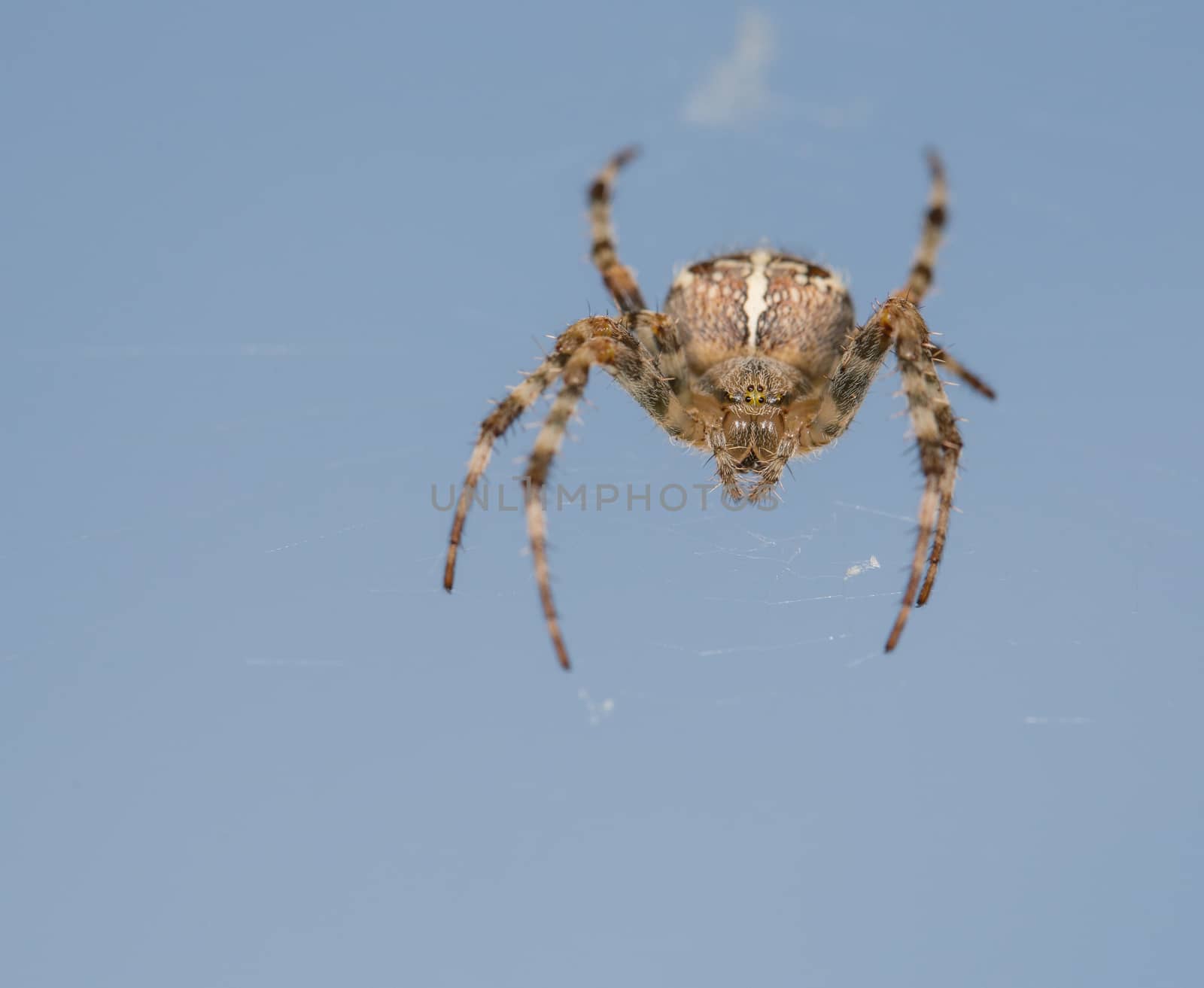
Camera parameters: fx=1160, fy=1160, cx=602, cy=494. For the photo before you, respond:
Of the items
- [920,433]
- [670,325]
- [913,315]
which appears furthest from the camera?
[670,325]

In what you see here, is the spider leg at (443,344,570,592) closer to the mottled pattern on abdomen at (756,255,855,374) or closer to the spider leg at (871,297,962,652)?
the mottled pattern on abdomen at (756,255,855,374)

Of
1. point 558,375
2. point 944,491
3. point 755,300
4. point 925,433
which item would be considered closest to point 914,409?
point 925,433

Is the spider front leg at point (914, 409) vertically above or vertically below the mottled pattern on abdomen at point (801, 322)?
below

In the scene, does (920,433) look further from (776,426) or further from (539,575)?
(539,575)

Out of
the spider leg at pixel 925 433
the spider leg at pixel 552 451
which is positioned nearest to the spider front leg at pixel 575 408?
the spider leg at pixel 552 451

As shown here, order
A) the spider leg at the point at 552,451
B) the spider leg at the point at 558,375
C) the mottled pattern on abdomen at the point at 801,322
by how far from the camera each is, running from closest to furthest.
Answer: the spider leg at the point at 552,451 → the spider leg at the point at 558,375 → the mottled pattern on abdomen at the point at 801,322

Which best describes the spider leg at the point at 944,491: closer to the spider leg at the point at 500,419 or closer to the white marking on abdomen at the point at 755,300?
the white marking on abdomen at the point at 755,300

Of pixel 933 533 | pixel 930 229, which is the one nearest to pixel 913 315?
pixel 930 229

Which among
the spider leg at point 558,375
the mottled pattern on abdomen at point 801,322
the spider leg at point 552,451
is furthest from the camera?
the mottled pattern on abdomen at point 801,322
